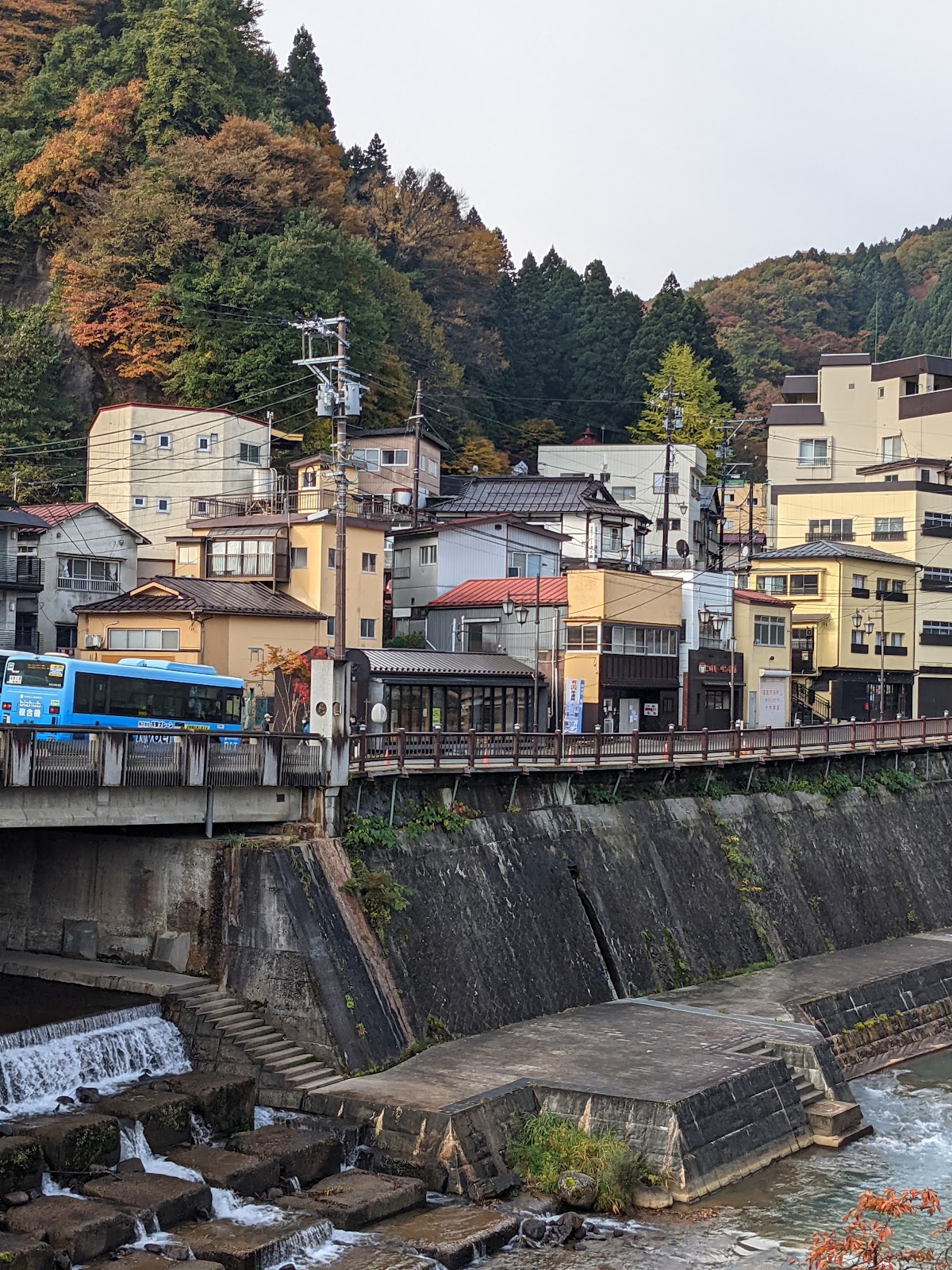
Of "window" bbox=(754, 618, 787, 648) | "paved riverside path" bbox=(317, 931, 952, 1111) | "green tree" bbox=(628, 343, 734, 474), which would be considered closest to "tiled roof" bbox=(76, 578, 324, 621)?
"paved riverside path" bbox=(317, 931, 952, 1111)

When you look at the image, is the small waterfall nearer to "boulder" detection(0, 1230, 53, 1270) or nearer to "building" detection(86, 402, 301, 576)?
"boulder" detection(0, 1230, 53, 1270)

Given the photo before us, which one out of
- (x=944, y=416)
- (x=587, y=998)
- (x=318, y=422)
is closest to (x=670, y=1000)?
(x=587, y=998)

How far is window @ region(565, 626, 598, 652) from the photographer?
45.2 metres

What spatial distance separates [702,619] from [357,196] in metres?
48.0

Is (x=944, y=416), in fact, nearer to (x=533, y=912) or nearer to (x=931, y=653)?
(x=931, y=653)

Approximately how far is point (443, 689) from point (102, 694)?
1622cm

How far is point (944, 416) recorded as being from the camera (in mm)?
73562

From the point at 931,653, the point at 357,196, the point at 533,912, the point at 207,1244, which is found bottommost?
the point at 207,1244

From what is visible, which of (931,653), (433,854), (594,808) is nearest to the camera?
(433,854)

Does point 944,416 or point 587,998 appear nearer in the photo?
point 587,998

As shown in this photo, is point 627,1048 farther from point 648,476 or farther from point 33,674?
point 648,476

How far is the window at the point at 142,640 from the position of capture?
41344 millimetres

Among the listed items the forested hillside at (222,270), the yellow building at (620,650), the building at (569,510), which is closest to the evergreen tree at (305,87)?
the forested hillside at (222,270)

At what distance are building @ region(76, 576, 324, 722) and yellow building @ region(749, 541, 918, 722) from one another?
1019 inches
